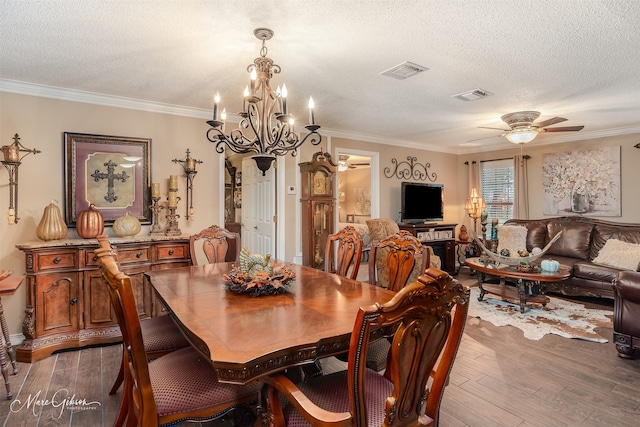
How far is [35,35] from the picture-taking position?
2.33 meters

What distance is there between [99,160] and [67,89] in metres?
0.71

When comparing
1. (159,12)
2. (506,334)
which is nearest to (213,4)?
(159,12)

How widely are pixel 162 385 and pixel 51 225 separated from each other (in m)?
2.48

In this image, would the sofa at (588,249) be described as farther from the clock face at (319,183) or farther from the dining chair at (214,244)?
the dining chair at (214,244)

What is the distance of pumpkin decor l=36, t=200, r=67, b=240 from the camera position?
316cm

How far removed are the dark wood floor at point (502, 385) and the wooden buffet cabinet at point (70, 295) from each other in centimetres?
14

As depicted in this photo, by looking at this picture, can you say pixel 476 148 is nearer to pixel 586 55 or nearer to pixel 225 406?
pixel 586 55

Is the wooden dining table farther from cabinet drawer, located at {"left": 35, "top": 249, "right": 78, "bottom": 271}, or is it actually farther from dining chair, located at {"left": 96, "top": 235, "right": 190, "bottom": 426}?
cabinet drawer, located at {"left": 35, "top": 249, "right": 78, "bottom": 271}

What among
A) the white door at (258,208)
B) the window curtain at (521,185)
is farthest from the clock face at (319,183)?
the window curtain at (521,185)

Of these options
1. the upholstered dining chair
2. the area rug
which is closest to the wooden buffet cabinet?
the upholstered dining chair

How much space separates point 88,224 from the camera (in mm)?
3311

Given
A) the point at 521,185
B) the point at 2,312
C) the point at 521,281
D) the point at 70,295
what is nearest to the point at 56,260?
the point at 70,295

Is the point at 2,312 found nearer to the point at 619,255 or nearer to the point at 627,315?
the point at 627,315

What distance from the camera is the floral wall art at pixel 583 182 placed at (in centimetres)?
535
